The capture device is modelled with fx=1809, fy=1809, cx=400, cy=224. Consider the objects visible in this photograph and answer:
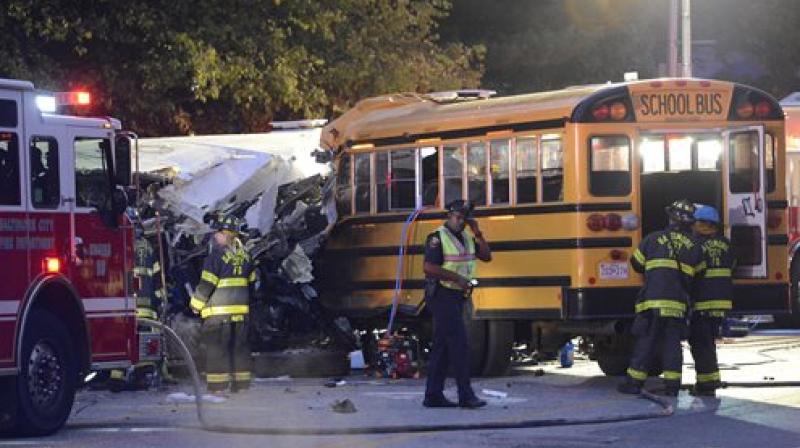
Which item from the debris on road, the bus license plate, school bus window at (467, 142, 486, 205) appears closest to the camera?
the debris on road

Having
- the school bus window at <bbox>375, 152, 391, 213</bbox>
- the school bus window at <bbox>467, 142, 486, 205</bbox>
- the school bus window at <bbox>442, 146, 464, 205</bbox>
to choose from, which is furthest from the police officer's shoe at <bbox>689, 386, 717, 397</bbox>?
the school bus window at <bbox>375, 152, 391, 213</bbox>

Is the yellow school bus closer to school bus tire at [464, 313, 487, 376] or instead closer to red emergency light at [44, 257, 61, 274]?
school bus tire at [464, 313, 487, 376]

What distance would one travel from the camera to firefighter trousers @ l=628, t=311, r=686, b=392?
1499 centimetres

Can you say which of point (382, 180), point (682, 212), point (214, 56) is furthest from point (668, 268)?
point (214, 56)

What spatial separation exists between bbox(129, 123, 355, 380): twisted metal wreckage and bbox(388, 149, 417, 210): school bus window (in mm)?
929

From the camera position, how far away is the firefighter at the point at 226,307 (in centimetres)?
1593

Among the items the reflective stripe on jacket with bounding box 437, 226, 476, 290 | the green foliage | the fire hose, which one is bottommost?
the fire hose

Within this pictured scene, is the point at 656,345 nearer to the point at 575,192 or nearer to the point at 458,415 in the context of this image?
the point at 575,192

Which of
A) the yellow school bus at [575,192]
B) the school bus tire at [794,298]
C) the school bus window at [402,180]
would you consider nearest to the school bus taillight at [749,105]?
the yellow school bus at [575,192]

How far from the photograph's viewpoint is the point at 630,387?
50.2 ft

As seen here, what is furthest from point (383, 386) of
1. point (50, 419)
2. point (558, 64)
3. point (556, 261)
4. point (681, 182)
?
point (558, 64)

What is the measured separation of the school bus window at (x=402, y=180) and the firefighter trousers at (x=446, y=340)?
147 inches

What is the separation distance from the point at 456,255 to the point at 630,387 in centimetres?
221

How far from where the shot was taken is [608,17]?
120ft
